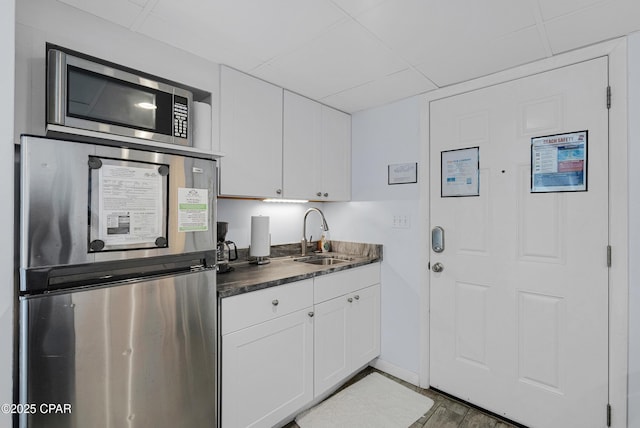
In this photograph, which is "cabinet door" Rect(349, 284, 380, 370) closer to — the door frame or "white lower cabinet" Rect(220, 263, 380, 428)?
"white lower cabinet" Rect(220, 263, 380, 428)

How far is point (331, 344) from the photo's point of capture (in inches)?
84.1

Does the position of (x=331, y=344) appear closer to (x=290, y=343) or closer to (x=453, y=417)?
(x=290, y=343)

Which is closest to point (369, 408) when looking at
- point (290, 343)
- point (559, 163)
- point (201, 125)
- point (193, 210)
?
point (290, 343)

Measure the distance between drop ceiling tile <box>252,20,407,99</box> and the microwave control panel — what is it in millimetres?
619

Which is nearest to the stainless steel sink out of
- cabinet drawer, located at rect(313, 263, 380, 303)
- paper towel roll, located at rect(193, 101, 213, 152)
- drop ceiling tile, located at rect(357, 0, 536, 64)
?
cabinet drawer, located at rect(313, 263, 380, 303)

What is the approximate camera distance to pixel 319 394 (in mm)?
2031

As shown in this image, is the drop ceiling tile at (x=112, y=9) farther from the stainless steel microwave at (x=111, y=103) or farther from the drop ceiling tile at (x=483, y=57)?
the drop ceiling tile at (x=483, y=57)

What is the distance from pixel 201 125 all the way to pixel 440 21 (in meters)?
1.33

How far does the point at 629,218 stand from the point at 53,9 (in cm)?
290

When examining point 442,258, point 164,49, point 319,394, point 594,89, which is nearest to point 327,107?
point 164,49

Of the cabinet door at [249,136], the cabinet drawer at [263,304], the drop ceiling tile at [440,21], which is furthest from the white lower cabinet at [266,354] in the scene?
the drop ceiling tile at [440,21]

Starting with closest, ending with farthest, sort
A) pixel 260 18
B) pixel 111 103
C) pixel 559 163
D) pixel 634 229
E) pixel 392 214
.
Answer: pixel 111 103, pixel 260 18, pixel 634 229, pixel 559 163, pixel 392 214

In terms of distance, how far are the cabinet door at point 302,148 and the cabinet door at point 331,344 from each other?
86 cm

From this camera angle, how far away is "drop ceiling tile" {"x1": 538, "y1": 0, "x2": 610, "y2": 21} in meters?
1.33
